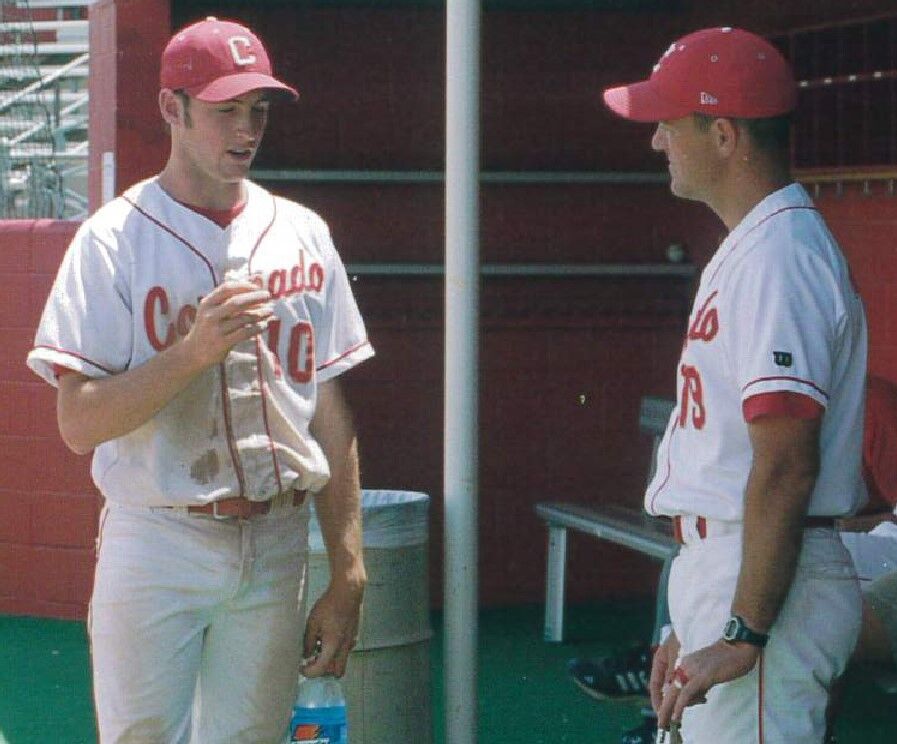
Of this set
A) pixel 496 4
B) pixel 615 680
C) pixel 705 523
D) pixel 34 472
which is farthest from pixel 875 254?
pixel 705 523

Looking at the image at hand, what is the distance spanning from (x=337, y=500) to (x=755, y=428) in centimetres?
108

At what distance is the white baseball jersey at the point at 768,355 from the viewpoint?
97.9 inches

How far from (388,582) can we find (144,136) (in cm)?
303

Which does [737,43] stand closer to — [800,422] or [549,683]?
[800,422]

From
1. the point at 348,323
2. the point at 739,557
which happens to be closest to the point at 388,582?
the point at 348,323

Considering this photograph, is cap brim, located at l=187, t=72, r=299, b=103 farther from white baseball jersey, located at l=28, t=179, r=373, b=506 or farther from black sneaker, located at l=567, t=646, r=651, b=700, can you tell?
black sneaker, located at l=567, t=646, r=651, b=700

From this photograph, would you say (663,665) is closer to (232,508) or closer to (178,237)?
(232,508)

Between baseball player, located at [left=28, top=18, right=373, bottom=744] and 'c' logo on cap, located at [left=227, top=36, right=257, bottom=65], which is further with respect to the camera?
'c' logo on cap, located at [left=227, top=36, right=257, bottom=65]

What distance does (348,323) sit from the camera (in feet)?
11.1

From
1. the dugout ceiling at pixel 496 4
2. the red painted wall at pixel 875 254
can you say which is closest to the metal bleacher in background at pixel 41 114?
the dugout ceiling at pixel 496 4

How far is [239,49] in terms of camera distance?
320cm

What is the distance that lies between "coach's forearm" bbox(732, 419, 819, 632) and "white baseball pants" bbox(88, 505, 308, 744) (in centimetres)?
101

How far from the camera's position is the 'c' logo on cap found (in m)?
3.18

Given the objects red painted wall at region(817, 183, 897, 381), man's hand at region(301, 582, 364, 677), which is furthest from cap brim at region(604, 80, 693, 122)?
red painted wall at region(817, 183, 897, 381)
